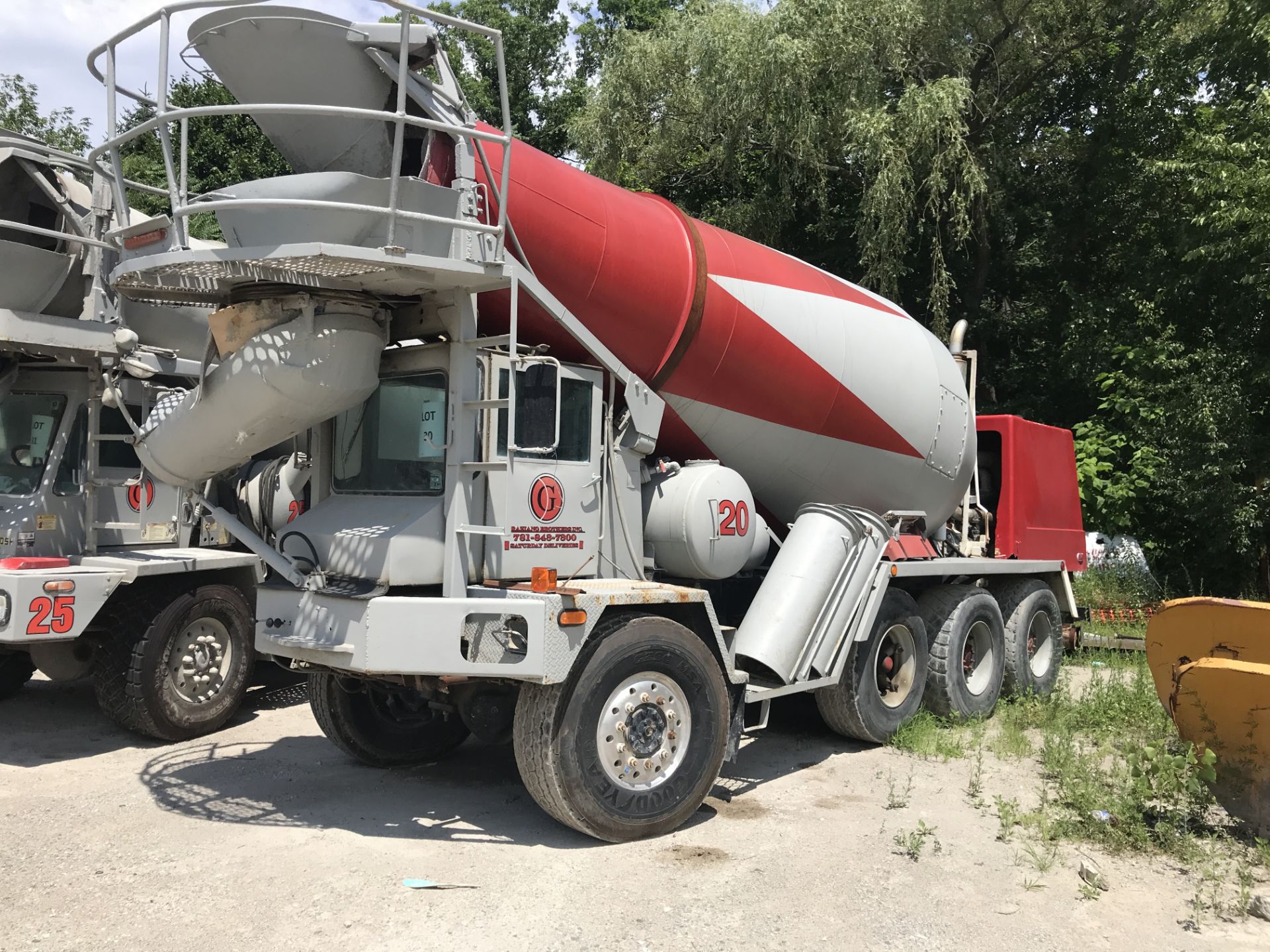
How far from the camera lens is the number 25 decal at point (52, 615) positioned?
6523mm

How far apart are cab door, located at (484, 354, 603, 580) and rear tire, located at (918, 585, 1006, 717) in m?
3.66

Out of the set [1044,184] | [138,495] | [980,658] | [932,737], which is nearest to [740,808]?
[932,737]

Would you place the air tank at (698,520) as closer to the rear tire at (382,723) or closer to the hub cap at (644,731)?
the hub cap at (644,731)

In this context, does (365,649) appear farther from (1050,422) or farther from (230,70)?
(1050,422)

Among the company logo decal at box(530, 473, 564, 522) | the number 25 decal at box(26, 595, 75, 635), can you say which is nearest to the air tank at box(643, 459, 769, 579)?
the company logo decal at box(530, 473, 564, 522)

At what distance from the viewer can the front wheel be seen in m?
5.19

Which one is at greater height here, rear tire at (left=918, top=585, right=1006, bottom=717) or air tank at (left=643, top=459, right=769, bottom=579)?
air tank at (left=643, top=459, right=769, bottom=579)

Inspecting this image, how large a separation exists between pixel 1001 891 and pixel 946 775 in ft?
6.99

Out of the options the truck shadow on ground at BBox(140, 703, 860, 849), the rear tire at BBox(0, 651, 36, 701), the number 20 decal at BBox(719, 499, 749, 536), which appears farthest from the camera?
the rear tire at BBox(0, 651, 36, 701)

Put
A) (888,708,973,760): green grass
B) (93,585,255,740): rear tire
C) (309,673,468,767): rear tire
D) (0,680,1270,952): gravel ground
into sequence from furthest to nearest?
(888,708,973,760): green grass < (93,585,255,740): rear tire < (309,673,468,767): rear tire < (0,680,1270,952): gravel ground

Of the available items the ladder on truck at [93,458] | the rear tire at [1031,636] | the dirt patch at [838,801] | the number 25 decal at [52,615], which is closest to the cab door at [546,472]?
the dirt patch at [838,801]

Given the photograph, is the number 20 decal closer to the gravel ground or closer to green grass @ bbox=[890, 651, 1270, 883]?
the gravel ground

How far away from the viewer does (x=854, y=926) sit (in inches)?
174

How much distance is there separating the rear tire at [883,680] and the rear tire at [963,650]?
187 mm
